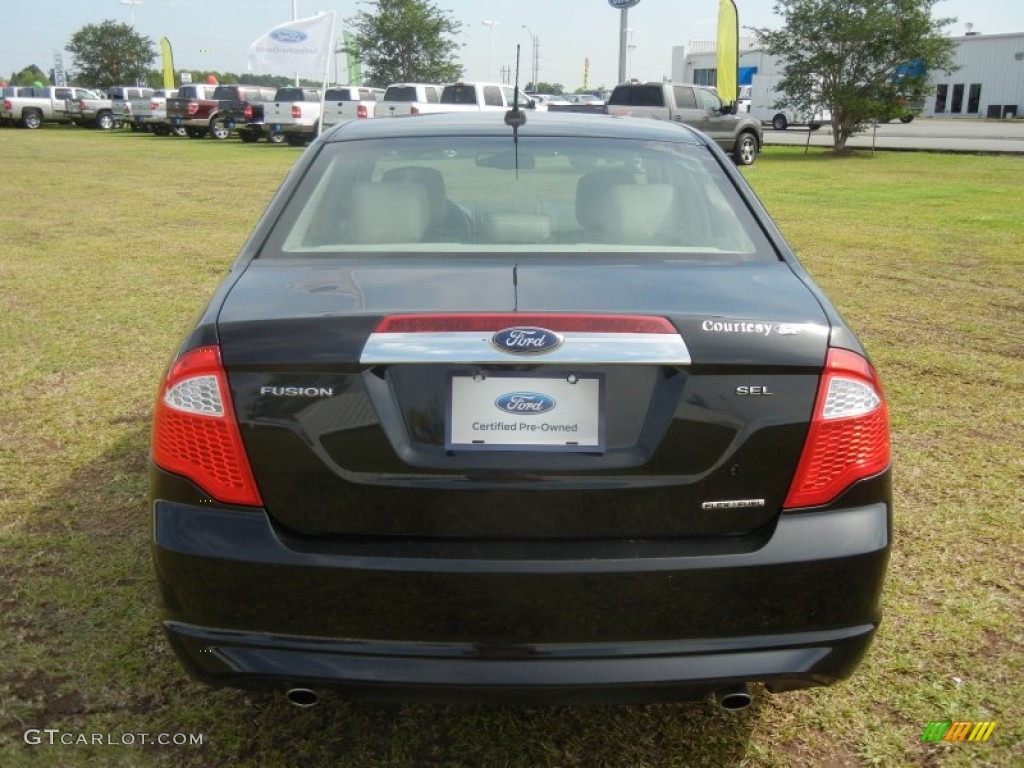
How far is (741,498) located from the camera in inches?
81.6

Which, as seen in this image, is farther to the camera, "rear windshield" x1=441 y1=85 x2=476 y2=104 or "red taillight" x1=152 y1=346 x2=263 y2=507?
"rear windshield" x1=441 y1=85 x2=476 y2=104

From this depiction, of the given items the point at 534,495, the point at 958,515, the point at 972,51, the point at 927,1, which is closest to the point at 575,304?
the point at 534,495

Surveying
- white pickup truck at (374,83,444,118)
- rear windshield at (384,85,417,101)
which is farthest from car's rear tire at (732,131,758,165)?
rear windshield at (384,85,417,101)

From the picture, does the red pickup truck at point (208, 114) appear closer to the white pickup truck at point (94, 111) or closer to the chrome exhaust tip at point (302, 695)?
the white pickup truck at point (94, 111)

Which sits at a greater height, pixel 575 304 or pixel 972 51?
pixel 972 51

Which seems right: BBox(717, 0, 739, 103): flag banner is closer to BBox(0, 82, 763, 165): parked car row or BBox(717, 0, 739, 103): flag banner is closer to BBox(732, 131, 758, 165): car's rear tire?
BBox(0, 82, 763, 165): parked car row

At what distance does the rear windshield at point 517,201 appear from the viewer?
8.94ft

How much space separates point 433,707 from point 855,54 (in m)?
29.2

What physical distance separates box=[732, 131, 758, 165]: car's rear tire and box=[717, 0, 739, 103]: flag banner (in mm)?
4994

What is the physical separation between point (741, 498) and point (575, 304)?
54 cm

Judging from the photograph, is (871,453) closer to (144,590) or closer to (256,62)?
(144,590)

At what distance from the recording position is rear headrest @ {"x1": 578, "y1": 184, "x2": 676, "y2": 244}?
2.79 m

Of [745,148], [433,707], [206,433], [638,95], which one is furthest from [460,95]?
[206,433]

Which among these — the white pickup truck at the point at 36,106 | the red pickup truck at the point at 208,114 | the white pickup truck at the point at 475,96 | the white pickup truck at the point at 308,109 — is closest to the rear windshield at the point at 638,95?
the white pickup truck at the point at 475,96
